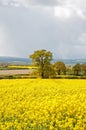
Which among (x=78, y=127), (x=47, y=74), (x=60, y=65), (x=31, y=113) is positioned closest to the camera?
(x=78, y=127)

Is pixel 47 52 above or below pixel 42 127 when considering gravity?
above

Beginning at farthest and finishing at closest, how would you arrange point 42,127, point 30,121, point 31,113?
point 31,113 < point 30,121 < point 42,127

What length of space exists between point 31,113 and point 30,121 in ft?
2.87

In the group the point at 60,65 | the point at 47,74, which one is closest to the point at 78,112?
the point at 47,74

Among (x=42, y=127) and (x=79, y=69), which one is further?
(x=79, y=69)

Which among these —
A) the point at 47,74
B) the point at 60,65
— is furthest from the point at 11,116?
the point at 60,65

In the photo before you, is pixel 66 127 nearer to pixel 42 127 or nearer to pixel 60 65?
pixel 42 127

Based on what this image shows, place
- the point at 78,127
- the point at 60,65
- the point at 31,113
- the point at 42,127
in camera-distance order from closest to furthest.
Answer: the point at 78,127, the point at 42,127, the point at 31,113, the point at 60,65

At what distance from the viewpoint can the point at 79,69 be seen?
89.5 metres

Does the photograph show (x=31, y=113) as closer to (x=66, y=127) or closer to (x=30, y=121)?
(x=30, y=121)

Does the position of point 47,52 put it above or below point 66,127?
above

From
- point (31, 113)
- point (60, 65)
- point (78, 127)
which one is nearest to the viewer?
point (78, 127)

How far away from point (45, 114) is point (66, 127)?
7.08 ft

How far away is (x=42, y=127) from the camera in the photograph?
12039 millimetres
